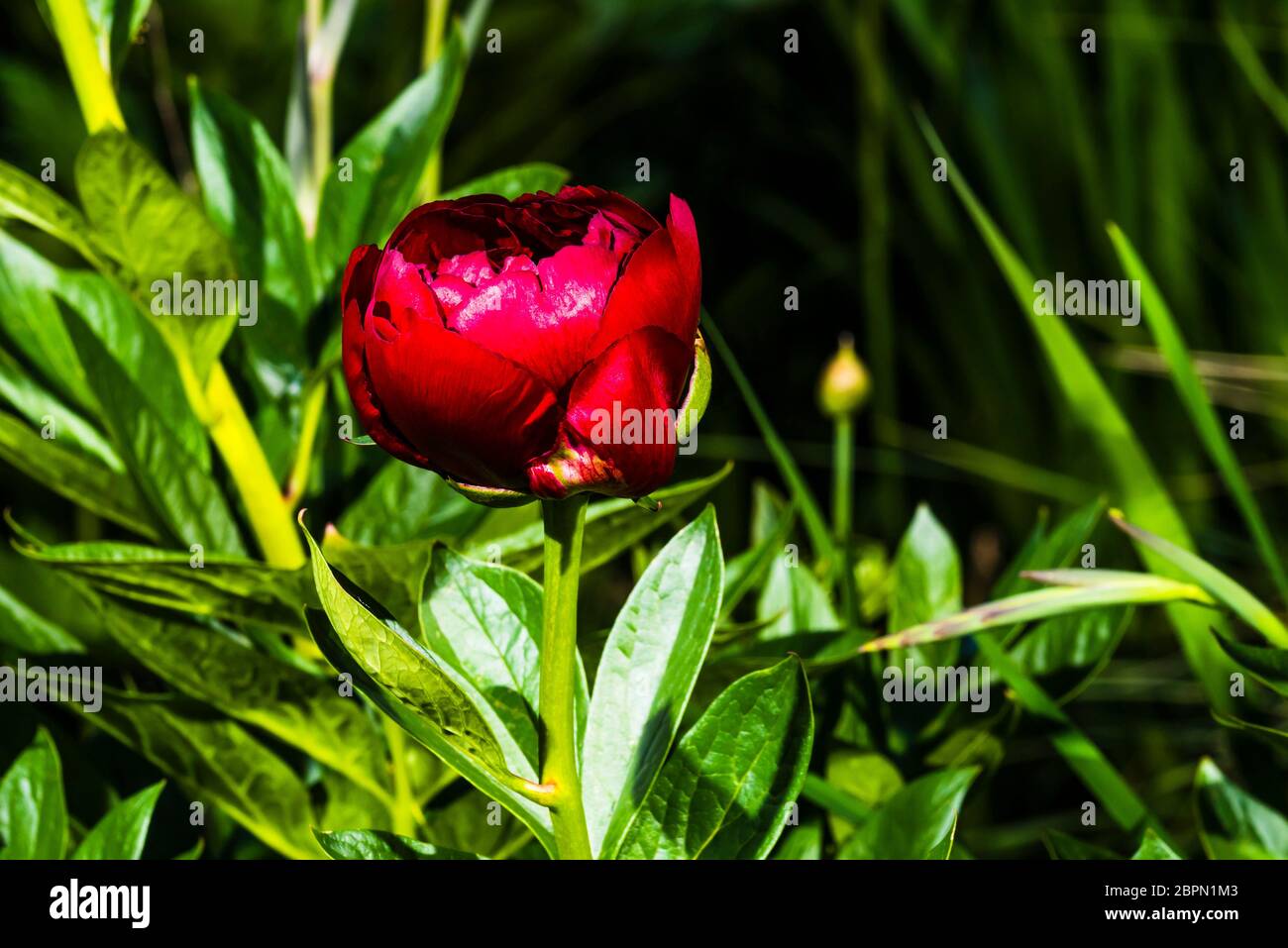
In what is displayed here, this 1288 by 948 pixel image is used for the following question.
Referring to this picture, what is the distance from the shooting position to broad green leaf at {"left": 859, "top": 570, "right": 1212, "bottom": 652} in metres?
0.57

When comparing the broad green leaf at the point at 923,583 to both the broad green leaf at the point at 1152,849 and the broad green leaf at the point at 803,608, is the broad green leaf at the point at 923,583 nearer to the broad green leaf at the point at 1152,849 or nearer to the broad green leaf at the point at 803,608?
the broad green leaf at the point at 803,608

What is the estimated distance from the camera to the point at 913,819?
555mm

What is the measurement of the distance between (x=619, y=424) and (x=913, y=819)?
0.27m

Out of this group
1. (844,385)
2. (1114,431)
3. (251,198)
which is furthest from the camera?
(844,385)

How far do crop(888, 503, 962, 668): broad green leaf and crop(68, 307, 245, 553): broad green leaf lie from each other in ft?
1.12

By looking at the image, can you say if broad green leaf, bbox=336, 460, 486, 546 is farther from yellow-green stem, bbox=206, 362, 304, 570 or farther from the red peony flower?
the red peony flower

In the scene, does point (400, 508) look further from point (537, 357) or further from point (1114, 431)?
point (1114, 431)

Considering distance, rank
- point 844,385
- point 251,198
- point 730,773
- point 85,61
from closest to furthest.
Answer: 1. point 730,773
2. point 85,61
3. point 251,198
4. point 844,385

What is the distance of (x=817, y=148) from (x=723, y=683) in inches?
59.9
